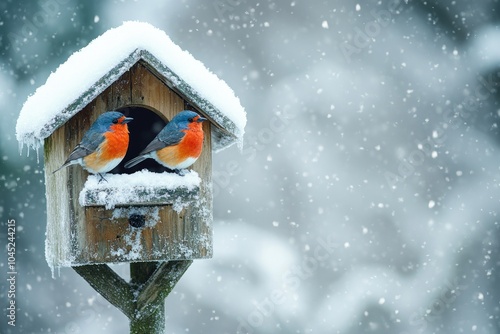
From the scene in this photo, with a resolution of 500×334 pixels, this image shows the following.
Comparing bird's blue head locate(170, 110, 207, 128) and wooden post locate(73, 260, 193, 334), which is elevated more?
bird's blue head locate(170, 110, 207, 128)

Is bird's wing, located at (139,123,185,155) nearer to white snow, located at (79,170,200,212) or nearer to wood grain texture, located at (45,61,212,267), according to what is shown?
white snow, located at (79,170,200,212)

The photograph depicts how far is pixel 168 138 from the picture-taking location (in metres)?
4.57

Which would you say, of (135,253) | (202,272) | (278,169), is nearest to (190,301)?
(202,272)

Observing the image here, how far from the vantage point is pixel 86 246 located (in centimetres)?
460

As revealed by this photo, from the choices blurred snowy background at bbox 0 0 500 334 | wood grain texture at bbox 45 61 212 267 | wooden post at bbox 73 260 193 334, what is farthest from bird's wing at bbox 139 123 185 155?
blurred snowy background at bbox 0 0 500 334

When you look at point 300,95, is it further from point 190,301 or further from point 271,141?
point 190,301

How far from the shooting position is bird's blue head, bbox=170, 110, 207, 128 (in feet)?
15.0

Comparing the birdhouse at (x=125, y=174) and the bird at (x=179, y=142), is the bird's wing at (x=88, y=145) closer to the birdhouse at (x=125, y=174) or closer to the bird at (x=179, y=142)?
the birdhouse at (x=125, y=174)

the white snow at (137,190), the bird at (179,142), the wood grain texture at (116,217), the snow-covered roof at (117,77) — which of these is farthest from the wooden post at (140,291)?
the snow-covered roof at (117,77)

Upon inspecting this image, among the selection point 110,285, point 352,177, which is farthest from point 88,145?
point 352,177

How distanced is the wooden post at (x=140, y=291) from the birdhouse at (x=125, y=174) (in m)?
0.18

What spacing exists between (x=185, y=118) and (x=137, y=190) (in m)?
0.46

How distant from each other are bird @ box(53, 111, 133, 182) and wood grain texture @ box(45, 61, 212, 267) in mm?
188

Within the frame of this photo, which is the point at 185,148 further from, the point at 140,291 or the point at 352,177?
the point at 352,177
